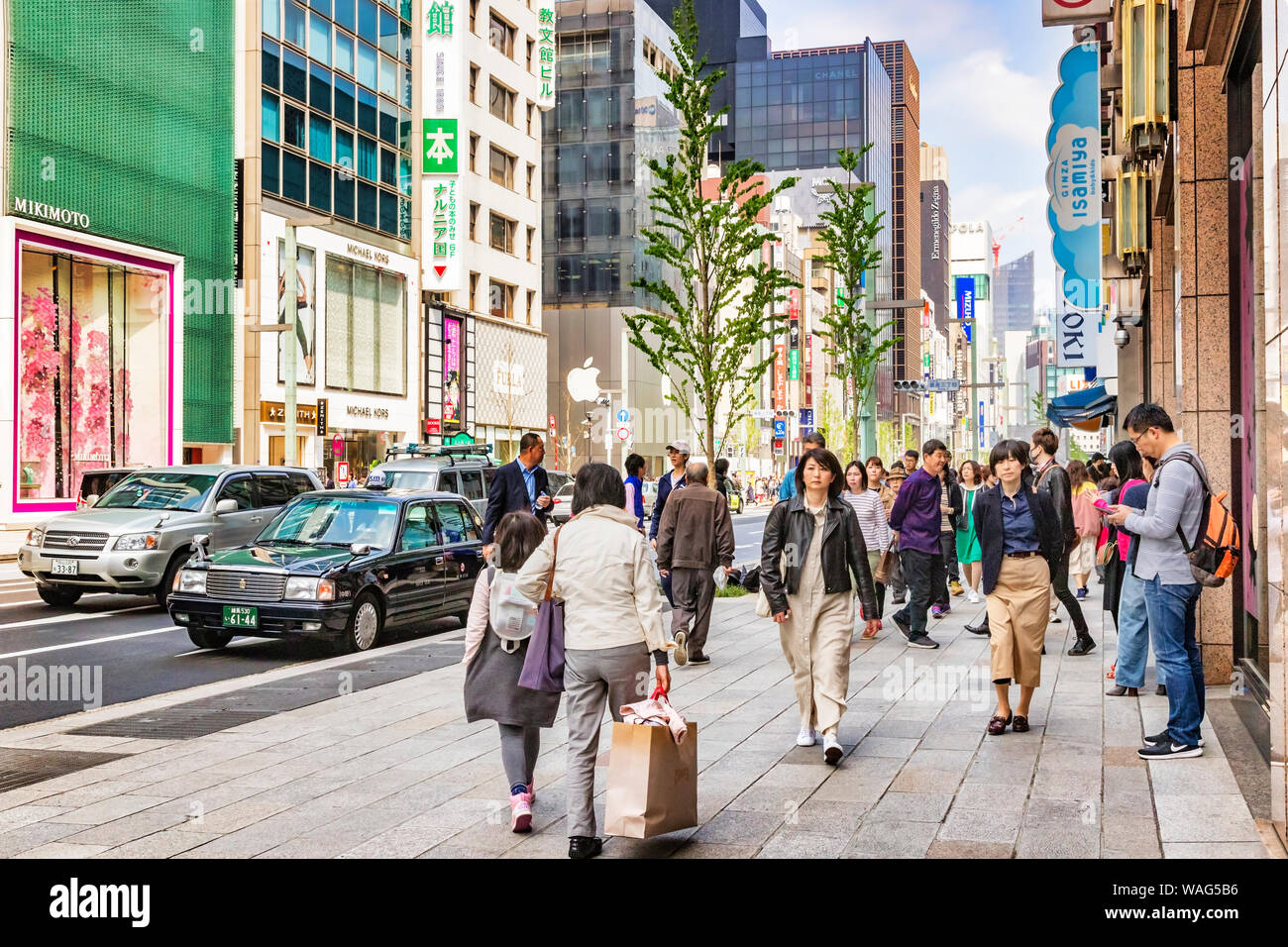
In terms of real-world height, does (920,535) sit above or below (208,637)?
above

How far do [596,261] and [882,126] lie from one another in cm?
8737

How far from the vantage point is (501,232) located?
187 ft

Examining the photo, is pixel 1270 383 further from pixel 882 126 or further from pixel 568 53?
pixel 882 126

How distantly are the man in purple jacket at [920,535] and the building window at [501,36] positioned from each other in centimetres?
4627

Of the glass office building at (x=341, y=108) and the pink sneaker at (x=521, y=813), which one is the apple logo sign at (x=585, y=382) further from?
the pink sneaker at (x=521, y=813)

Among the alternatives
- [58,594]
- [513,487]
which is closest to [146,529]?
[58,594]

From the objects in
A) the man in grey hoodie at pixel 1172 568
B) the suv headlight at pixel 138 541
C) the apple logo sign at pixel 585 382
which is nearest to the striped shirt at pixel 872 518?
the man in grey hoodie at pixel 1172 568

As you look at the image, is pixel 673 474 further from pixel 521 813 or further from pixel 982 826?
pixel 982 826

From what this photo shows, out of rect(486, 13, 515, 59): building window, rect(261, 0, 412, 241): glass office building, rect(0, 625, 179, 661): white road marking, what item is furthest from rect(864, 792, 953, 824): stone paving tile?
rect(486, 13, 515, 59): building window

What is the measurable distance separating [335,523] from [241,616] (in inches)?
72.6

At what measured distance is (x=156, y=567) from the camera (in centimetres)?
1585

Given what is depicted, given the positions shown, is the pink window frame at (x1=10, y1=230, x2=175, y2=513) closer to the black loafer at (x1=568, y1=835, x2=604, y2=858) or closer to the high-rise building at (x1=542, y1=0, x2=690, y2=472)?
the black loafer at (x1=568, y1=835, x2=604, y2=858)

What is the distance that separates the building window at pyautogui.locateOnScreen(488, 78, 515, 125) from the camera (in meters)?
55.8
